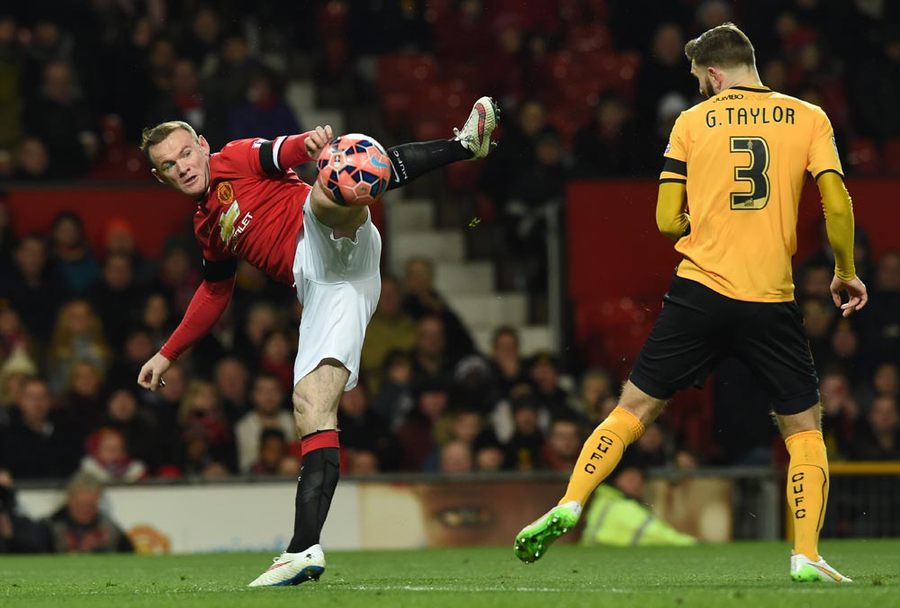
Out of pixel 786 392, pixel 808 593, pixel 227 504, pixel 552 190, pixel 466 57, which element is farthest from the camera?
pixel 466 57

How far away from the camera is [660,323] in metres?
6.53

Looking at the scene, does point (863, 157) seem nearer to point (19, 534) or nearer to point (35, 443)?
point (35, 443)

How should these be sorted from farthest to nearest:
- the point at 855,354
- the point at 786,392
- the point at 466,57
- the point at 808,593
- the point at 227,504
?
1. the point at 466,57
2. the point at 855,354
3. the point at 227,504
4. the point at 786,392
5. the point at 808,593

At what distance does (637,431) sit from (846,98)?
920 cm

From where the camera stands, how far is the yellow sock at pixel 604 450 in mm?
6539

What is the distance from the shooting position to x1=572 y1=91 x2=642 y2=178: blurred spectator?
45.4 feet

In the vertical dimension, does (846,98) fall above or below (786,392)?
above

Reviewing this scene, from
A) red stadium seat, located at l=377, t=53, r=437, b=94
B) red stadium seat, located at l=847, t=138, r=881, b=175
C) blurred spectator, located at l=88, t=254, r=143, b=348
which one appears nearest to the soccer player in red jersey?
blurred spectator, located at l=88, t=254, r=143, b=348

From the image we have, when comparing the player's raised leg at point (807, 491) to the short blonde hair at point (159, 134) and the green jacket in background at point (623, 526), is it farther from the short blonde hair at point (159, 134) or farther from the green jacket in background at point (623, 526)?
the green jacket in background at point (623, 526)

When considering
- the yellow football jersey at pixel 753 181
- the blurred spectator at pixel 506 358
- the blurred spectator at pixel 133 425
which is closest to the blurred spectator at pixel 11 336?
the blurred spectator at pixel 133 425

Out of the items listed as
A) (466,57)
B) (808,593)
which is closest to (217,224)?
(808,593)

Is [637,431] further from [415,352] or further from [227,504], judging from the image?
[415,352]

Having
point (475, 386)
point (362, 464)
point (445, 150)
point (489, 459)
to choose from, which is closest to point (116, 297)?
point (362, 464)

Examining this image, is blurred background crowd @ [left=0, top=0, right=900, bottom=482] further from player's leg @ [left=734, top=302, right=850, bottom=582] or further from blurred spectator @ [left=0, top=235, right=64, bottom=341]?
player's leg @ [left=734, top=302, right=850, bottom=582]
